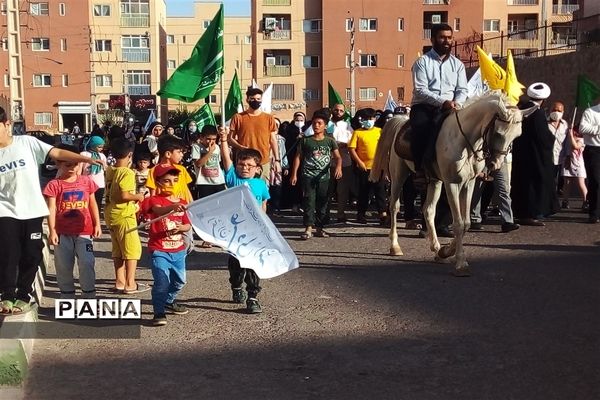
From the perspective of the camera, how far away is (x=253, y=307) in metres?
6.77

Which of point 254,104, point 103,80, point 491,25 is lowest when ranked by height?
point 254,104

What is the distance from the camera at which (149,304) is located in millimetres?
7168

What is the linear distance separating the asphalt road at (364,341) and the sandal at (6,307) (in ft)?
1.18

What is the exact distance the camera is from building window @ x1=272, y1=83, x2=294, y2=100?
64438 millimetres

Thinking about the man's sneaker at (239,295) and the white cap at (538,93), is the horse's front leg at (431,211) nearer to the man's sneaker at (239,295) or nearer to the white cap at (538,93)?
the white cap at (538,93)

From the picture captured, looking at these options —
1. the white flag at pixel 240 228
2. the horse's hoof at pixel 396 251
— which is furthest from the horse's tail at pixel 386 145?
the white flag at pixel 240 228

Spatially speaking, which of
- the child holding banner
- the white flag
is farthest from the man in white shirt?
the white flag

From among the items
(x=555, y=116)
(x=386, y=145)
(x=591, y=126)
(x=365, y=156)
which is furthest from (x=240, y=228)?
(x=555, y=116)

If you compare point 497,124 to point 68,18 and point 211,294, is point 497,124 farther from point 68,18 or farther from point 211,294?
point 68,18

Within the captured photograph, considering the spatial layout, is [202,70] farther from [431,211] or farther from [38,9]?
[38,9]

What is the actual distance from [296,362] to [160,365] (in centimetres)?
102

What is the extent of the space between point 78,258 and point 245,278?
5.60 feet

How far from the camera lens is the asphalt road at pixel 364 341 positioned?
16.0 ft

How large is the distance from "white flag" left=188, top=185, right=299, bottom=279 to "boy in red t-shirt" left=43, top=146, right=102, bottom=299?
149 cm
